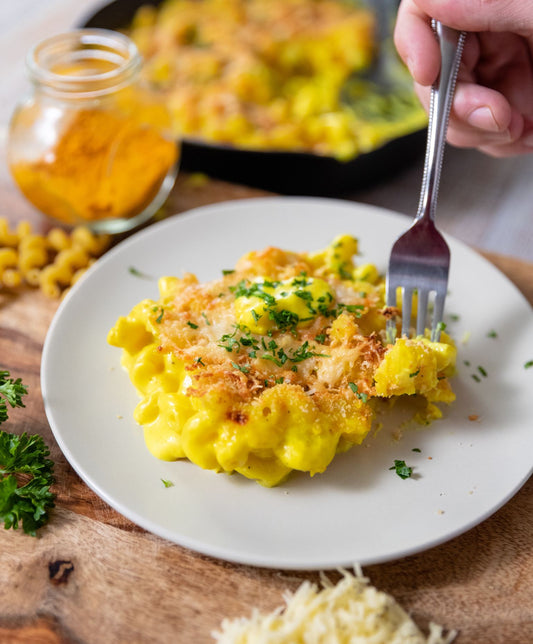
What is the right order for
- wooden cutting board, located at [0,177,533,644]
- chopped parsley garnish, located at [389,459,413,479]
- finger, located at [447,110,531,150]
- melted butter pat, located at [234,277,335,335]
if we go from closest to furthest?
wooden cutting board, located at [0,177,533,644] < chopped parsley garnish, located at [389,459,413,479] < melted butter pat, located at [234,277,335,335] < finger, located at [447,110,531,150]

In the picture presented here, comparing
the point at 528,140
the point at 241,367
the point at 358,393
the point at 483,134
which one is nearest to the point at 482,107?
the point at 483,134

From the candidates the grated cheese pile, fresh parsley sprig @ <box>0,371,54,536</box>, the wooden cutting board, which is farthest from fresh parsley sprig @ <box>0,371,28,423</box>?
the grated cheese pile

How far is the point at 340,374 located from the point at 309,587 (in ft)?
1.96

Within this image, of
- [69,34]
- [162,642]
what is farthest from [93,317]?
[69,34]

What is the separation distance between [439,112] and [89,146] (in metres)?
1.46

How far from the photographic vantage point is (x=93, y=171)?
3.07 m

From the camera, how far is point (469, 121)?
277 centimetres

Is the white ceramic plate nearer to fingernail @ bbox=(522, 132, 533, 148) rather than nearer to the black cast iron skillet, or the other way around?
fingernail @ bbox=(522, 132, 533, 148)

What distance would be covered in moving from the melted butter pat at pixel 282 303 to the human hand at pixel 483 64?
0.95m

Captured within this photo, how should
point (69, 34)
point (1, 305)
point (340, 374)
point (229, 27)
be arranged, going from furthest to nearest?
1. point (229, 27)
2. point (69, 34)
3. point (1, 305)
4. point (340, 374)

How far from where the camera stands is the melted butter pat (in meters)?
2.19

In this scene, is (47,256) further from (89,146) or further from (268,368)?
(268,368)

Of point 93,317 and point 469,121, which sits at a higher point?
point 469,121

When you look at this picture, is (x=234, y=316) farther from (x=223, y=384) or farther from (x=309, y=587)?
(x=309, y=587)
